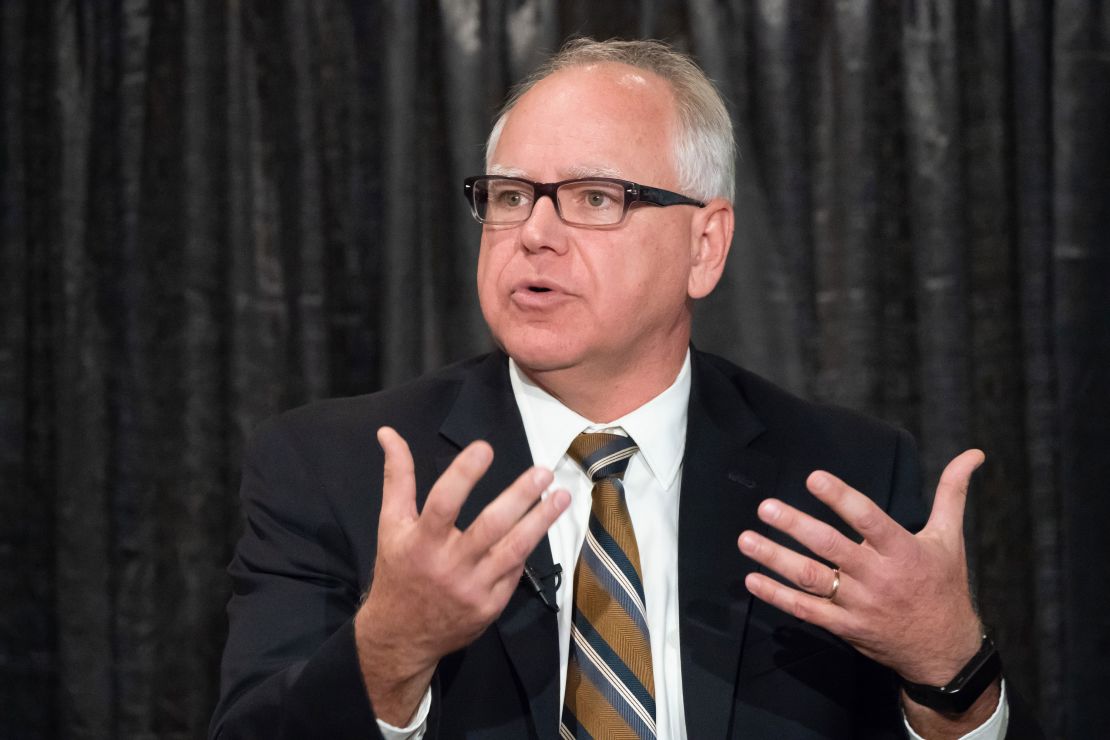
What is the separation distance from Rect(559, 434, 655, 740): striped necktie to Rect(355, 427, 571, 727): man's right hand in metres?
0.29

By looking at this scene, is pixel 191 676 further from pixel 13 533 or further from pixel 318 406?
pixel 318 406

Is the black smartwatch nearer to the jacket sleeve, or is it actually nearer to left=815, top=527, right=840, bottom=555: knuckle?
left=815, top=527, right=840, bottom=555: knuckle

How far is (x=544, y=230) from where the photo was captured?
1735mm

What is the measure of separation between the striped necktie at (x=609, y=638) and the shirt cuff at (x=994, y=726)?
0.36m

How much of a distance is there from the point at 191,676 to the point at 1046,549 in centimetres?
193

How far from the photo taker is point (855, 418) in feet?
6.49

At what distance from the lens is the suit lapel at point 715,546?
1.60 meters

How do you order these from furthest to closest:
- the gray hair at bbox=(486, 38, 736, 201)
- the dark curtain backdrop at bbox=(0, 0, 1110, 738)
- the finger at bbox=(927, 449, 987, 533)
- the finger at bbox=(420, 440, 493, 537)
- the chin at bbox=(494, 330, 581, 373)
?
the dark curtain backdrop at bbox=(0, 0, 1110, 738), the gray hair at bbox=(486, 38, 736, 201), the chin at bbox=(494, 330, 581, 373), the finger at bbox=(927, 449, 987, 533), the finger at bbox=(420, 440, 493, 537)

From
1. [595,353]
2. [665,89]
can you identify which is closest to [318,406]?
[595,353]

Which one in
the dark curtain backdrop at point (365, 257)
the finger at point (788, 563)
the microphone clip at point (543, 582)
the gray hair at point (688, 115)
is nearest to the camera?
the finger at point (788, 563)

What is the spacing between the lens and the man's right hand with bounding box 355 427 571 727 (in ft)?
4.05

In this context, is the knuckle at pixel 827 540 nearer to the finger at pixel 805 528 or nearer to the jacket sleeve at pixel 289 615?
the finger at pixel 805 528

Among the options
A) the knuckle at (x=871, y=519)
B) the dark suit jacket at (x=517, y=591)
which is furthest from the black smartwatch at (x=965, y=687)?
the knuckle at (x=871, y=519)

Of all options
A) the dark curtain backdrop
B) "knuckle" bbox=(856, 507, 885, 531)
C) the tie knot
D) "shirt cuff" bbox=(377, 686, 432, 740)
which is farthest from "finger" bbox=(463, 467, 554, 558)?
the dark curtain backdrop
